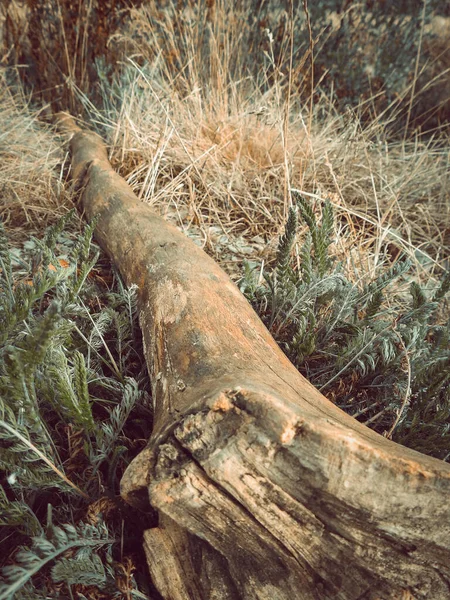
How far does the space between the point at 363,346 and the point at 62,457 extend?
42.8 inches

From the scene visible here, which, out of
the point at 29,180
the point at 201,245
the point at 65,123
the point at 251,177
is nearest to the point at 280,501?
the point at 201,245

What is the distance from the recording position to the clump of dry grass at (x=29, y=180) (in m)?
2.66

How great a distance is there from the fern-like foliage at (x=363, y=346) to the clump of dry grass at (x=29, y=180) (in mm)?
1406

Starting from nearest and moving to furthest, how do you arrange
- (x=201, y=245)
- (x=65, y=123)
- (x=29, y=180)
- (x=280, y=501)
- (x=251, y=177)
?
(x=280, y=501) → (x=201, y=245) → (x=29, y=180) → (x=251, y=177) → (x=65, y=123)

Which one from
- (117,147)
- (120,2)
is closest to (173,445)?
(117,147)

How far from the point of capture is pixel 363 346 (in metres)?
1.68

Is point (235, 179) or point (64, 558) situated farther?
point (235, 179)

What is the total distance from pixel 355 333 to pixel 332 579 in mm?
976

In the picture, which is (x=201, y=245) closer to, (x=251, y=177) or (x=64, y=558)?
(x=251, y=177)

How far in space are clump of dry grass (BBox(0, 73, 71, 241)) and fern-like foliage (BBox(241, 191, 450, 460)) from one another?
1.41 metres

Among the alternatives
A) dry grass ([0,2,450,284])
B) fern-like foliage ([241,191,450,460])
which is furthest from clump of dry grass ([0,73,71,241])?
fern-like foliage ([241,191,450,460])

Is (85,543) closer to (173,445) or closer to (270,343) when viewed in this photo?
(173,445)

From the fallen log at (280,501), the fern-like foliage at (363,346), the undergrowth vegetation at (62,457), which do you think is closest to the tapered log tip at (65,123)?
the undergrowth vegetation at (62,457)

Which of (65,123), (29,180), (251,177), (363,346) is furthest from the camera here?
(65,123)
